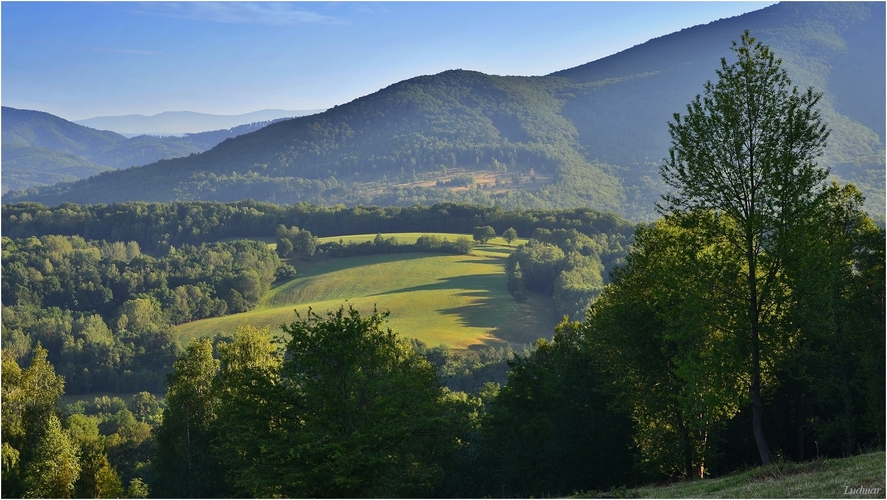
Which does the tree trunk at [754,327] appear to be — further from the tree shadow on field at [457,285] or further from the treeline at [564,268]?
the tree shadow on field at [457,285]

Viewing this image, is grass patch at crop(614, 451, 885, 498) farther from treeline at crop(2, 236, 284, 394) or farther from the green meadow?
treeline at crop(2, 236, 284, 394)

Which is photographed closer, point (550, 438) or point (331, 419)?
point (331, 419)

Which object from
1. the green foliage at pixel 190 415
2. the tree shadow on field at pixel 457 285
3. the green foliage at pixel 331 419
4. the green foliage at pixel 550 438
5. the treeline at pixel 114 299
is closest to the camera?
the green foliage at pixel 331 419

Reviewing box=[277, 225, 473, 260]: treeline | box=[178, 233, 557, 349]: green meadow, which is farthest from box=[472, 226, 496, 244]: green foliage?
box=[178, 233, 557, 349]: green meadow

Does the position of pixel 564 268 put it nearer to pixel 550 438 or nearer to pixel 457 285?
pixel 457 285

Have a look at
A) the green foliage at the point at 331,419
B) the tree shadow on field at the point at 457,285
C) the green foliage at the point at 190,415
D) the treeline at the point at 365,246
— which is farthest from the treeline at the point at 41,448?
the treeline at the point at 365,246

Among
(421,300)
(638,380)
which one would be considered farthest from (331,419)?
(421,300)

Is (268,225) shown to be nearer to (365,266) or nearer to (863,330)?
(365,266)

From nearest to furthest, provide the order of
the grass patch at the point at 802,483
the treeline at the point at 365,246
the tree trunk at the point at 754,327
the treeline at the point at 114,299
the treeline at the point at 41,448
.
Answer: the grass patch at the point at 802,483, the tree trunk at the point at 754,327, the treeline at the point at 41,448, the treeline at the point at 114,299, the treeline at the point at 365,246
